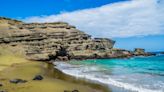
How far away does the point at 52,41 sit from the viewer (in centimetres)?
9488

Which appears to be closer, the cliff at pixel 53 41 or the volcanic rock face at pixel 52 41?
the cliff at pixel 53 41

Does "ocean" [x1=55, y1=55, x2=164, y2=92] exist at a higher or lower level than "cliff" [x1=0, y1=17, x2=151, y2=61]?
lower

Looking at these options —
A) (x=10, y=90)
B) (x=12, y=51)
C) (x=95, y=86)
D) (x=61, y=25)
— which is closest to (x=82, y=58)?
(x=61, y=25)

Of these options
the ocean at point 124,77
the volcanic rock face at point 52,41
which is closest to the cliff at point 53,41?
the volcanic rock face at point 52,41

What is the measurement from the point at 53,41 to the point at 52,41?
1.35ft

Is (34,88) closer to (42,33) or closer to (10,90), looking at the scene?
(10,90)

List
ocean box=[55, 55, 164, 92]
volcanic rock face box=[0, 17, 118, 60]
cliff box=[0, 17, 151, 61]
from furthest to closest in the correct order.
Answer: volcanic rock face box=[0, 17, 118, 60] < cliff box=[0, 17, 151, 61] < ocean box=[55, 55, 164, 92]

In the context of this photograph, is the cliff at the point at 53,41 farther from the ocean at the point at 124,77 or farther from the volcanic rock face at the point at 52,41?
the ocean at the point at 124,77

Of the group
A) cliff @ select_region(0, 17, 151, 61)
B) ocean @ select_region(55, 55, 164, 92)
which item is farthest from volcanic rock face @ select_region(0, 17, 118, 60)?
ocean @ select_region(55, 55, 164, 92)

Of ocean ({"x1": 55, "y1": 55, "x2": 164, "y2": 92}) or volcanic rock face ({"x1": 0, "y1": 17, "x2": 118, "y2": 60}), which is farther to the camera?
volcanic rock face ({"x1": 0, "y1": 17, "x2": 118, "y2": 60})

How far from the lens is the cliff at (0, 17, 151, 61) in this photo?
287 ft

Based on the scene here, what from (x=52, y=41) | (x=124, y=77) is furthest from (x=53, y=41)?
(x=124, y=77)

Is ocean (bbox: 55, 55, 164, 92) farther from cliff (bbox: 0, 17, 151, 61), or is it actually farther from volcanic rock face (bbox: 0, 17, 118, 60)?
cliff (bbox: 0, 17, 151, 61)

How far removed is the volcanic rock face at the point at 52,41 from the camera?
87.8 metres
